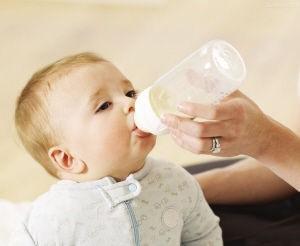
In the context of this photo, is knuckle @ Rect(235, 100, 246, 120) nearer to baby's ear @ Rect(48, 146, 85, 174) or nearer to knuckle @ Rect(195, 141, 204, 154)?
knuckle @ Rect(195, 141, 204, 154)

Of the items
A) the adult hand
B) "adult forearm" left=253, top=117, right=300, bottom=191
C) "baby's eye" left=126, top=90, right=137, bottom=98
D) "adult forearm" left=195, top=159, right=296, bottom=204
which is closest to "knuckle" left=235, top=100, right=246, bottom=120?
the adult hand

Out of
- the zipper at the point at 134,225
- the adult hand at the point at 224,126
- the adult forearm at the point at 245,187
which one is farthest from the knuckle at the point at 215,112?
the adult forearm at the point at 245,187

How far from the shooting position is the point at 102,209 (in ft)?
3.14

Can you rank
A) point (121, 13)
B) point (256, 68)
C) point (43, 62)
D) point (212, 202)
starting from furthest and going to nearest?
1. point (121, 13)
2. point (256, 68)
3. point (43, 62)
4. point (212, 202)

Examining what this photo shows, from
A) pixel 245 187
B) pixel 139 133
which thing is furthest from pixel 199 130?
pixel 245 187

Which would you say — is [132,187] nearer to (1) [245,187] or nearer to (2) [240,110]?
(2) [240,110]

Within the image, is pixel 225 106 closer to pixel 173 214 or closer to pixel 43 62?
pixel 173 214

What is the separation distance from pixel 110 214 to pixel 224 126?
273mm

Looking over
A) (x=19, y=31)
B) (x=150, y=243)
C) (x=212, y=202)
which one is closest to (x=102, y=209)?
(x=150, y=243)

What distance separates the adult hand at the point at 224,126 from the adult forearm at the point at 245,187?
34 centimetres

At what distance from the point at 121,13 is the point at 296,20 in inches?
31.4

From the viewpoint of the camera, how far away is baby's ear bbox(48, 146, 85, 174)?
3.27ft

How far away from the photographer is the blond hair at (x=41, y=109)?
100cm

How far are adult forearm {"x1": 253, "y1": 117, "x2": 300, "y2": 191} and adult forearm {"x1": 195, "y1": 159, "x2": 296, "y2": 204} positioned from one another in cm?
23
